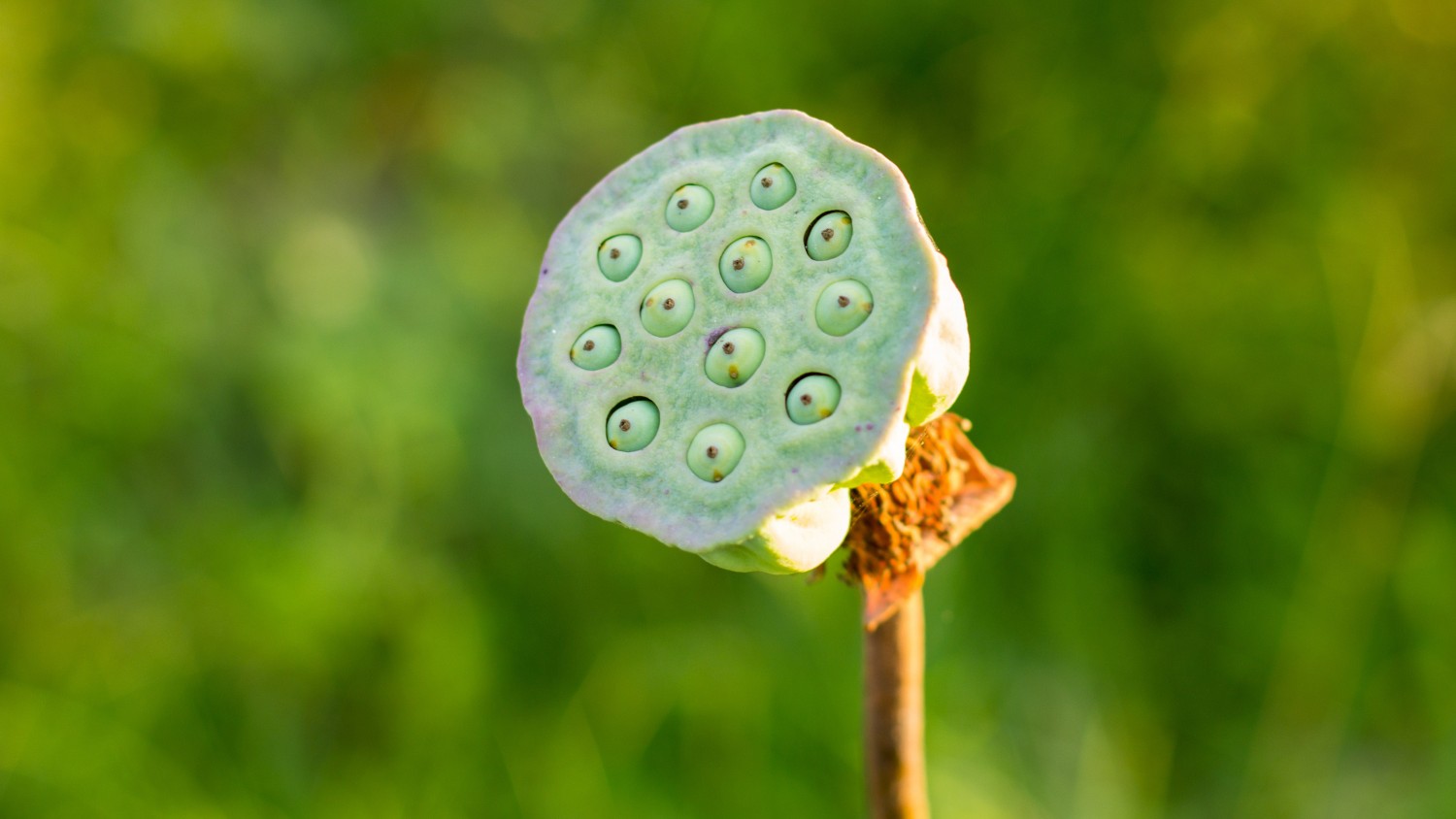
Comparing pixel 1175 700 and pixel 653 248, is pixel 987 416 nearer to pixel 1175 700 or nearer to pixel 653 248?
pixel 1175 700

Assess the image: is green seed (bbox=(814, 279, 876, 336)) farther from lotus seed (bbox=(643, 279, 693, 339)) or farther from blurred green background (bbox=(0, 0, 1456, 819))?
blurred green background (bbox=(0, 0, 1456, 819))

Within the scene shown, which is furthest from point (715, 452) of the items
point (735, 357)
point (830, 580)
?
point (830, 580)

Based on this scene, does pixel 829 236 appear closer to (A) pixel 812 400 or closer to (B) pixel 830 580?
(A) pixel 812 400

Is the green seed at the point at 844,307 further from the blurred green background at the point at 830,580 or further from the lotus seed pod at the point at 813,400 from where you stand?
the blurred green background at the point at 830,580

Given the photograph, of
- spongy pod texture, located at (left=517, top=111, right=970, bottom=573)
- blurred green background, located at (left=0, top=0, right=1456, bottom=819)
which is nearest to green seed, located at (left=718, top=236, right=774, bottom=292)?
spongy pod texture, located at (left=517, top=111, right=970, bottom=573)

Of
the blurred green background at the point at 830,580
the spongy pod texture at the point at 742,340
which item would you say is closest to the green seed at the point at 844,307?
the spongy pod texture at the point at 742,340

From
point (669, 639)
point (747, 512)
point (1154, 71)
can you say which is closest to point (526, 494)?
point (669, 639)
